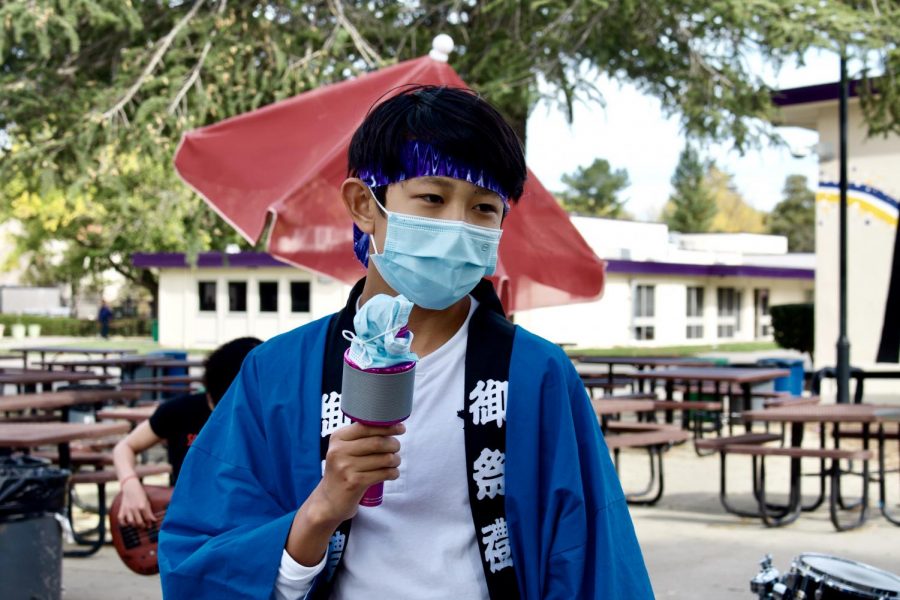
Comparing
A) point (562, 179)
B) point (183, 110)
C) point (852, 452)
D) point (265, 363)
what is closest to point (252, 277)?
point (183, 110)

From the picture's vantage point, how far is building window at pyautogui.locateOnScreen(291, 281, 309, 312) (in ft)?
119

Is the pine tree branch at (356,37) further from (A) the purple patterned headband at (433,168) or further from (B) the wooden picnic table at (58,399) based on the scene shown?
(A) the purple patterned headband at (433,168)

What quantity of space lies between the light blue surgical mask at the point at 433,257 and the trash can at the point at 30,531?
3.69m

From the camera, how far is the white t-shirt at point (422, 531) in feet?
5.83

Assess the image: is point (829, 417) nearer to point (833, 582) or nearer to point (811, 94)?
point (833, 582)

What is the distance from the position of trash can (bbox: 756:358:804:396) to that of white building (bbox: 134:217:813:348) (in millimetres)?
17598

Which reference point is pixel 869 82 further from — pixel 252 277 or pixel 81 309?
pixel 81 309

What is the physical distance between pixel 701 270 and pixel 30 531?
37.6 m

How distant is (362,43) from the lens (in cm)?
1080

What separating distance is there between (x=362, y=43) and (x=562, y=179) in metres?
95.5

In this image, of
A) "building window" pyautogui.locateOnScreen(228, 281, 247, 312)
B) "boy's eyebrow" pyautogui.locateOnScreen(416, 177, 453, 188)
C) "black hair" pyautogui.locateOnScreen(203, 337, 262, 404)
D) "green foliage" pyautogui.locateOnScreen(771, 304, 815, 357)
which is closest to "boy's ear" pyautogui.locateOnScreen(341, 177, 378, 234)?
"boy's eyebrow" pyautogui.locateOnScreen(416, 177, 453, 188)

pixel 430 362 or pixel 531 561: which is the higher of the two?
pixel 430 362

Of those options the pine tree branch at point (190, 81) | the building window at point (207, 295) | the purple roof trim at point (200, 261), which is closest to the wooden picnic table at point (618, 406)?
the pine tree branch at point (190, 81)

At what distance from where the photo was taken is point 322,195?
585 cm
